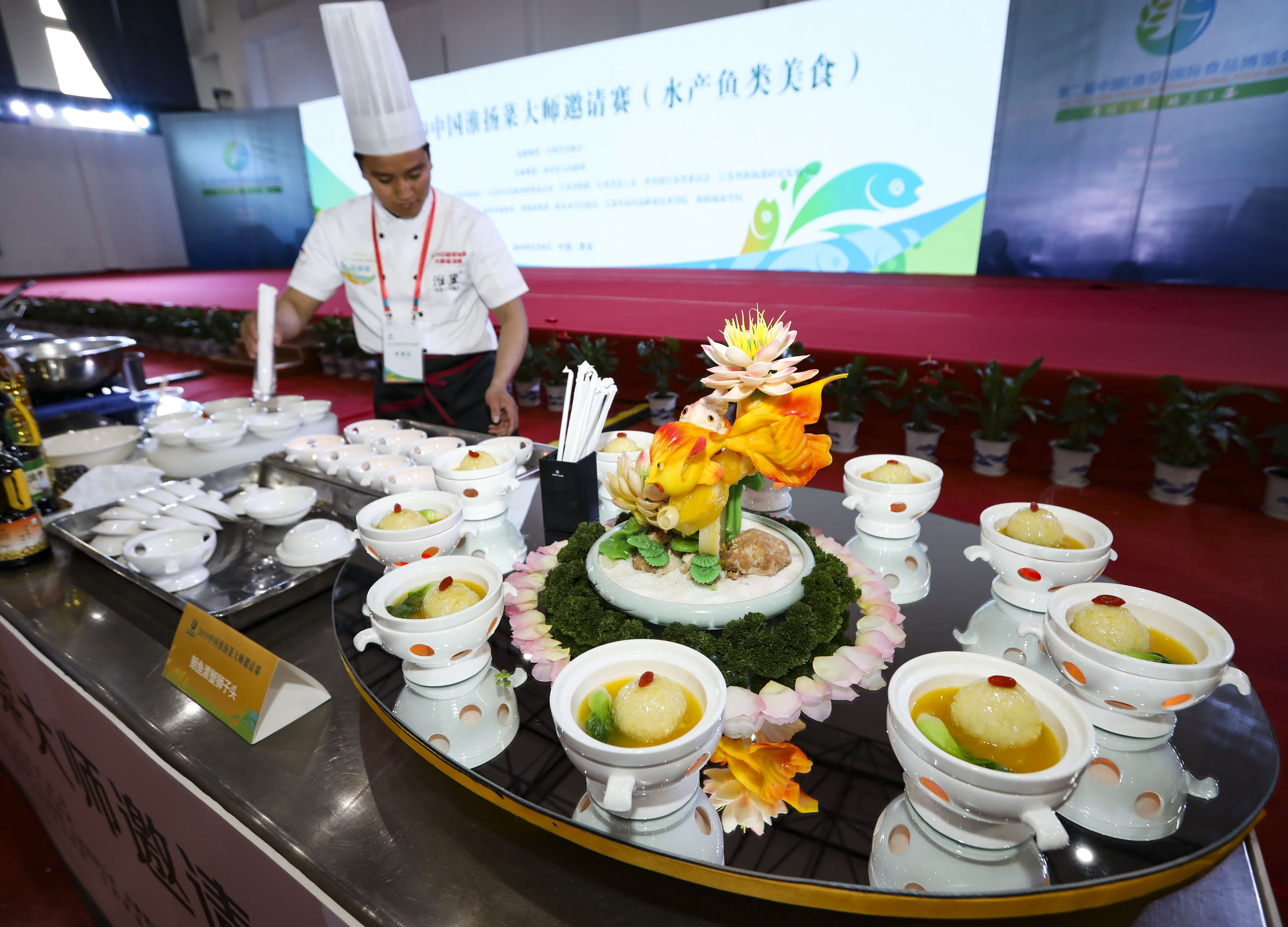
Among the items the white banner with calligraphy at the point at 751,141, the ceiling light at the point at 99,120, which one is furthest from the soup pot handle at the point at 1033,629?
the ceiling light at the point at 99,120

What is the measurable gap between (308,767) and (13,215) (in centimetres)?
1569

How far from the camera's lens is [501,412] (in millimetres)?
2146

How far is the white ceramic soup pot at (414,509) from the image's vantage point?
3.71ft

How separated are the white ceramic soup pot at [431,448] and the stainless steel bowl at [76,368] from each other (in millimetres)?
1470

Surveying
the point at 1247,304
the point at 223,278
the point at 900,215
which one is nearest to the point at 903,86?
the point at 900,215

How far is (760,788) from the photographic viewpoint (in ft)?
2.46

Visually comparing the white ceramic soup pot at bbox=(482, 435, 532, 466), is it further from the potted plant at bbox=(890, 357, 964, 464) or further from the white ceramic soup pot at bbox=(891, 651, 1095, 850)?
the potted plant at bbox=(890, 357, 964, 464)

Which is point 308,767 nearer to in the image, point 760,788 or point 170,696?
point 170,696

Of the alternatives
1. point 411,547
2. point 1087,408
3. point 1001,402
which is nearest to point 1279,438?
point 1087,408

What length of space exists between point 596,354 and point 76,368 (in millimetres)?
2512

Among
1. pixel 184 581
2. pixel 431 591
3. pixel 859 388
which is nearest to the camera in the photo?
pixel 431 591

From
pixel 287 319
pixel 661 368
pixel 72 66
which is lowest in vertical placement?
pixel 661 368

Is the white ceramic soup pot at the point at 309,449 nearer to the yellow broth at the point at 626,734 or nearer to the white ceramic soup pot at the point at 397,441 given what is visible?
the white ceramic soup pot at the point at 397,441

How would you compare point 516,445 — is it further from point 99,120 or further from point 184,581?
point 99,120
